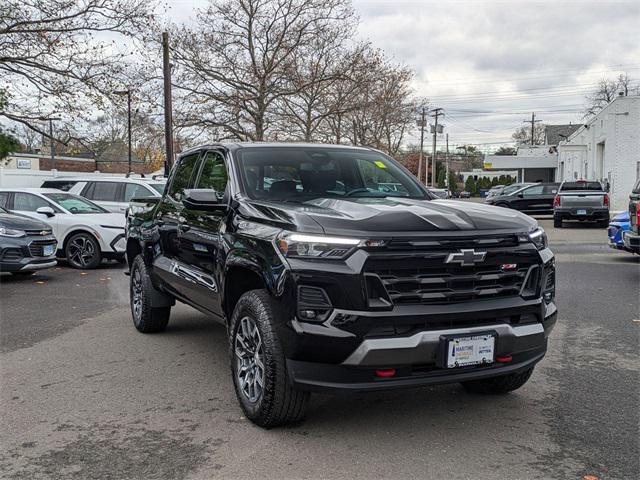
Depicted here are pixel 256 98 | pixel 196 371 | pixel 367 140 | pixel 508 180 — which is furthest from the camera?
pixel 508 180

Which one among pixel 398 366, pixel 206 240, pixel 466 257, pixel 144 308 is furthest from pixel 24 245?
pixel 466 257

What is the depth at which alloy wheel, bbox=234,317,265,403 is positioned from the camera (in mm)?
4129

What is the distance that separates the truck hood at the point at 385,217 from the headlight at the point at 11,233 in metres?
7.33

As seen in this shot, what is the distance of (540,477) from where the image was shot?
3512 mm

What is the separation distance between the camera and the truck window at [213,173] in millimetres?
5309

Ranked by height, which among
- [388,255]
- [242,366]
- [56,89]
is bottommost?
[242,366]

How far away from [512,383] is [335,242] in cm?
199

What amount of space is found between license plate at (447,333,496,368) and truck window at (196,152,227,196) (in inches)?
92.7

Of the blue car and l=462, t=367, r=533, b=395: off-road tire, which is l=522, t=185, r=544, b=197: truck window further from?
l=462, t=367, r=533, b=395: off-road tire

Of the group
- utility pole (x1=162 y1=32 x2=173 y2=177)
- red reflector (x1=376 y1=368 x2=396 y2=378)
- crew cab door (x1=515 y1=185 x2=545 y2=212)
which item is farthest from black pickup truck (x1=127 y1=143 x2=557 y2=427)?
crew cab door (x1=515 y1=185 x2=545 y2=212)

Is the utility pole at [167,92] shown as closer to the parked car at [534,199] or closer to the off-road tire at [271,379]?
the parked car at [534,199]

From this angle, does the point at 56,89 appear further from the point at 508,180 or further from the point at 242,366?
the point at 508,180

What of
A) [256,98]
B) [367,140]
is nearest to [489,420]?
[256,98]

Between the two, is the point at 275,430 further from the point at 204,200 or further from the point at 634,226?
the point at 634,226
